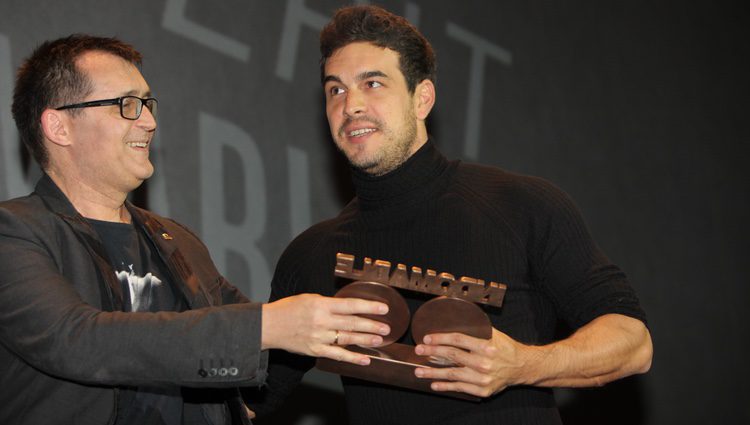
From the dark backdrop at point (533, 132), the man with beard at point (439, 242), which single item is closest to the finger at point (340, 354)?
the man with beard at point (439, 242)

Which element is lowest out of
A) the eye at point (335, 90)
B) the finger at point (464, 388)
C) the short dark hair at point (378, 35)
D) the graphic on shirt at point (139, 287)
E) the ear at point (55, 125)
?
the finger at point (464, 388)

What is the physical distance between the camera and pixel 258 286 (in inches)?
162

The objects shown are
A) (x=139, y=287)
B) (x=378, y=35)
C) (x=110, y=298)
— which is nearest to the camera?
(x=110, y=298)

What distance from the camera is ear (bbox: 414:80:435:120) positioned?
2.82 metres

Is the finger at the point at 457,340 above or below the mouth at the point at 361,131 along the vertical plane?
below

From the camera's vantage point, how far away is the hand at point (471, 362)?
77.1 inches

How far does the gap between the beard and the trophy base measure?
0.73m

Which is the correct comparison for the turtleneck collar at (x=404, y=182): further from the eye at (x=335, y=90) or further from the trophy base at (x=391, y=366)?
the trophy base at (x=391, y=366)

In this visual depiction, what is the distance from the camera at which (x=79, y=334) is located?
1.86 m

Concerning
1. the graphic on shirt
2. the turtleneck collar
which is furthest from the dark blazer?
the turtleneck collar

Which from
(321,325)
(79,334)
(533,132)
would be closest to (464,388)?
(321,325)

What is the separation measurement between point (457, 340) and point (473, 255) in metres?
0.63

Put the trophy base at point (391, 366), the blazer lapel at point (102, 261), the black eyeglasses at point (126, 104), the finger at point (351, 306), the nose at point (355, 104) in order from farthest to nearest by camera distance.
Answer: the nose at point (355, 104) → the black eyeglasses at point (126, 104) → the blazer lapel at point (102, 261) → the trophy base at point (391, 366) → the finger at point (351, 306)

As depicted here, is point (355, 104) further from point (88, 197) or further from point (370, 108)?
point (88, 197)
